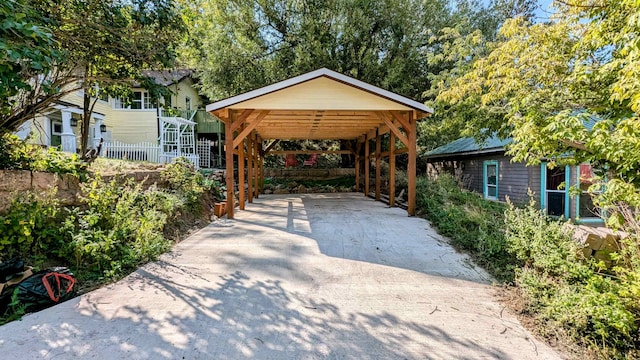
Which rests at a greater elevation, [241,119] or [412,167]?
[241,119]

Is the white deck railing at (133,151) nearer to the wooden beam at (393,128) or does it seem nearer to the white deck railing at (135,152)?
the white deck railing at (135,152)

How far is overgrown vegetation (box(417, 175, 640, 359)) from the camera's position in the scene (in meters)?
2.55

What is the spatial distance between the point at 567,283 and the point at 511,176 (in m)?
8.55

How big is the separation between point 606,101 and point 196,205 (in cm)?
788

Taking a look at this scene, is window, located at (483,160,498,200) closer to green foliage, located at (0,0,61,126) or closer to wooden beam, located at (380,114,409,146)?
wooden beam, located at (380,114,409,146)

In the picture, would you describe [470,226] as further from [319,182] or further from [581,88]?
[319,182]

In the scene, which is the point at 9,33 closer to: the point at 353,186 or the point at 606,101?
the point at 606,101

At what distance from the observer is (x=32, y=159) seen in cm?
468

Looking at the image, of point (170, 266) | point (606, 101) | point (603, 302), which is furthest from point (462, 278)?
point (170, 266)

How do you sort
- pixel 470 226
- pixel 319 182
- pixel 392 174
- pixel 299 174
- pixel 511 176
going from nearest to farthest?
1. pixel 470 226
2. pixel 392 174
3. pixel 511 176
4. pixel 319 182
5. pixel 299 174

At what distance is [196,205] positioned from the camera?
7816 mm

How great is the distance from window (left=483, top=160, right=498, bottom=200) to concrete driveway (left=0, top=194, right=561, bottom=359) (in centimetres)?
766

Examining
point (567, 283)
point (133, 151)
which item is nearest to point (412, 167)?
point (567, 283)

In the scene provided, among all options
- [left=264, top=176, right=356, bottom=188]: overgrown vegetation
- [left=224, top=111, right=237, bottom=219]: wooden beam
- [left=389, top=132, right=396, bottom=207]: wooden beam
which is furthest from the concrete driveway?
[left=264, top=176, right=356, bottom=188]: overgrown vegetation
